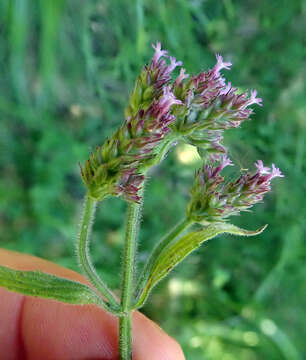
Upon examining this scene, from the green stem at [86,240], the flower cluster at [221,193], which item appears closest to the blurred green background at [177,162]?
the flower cluster at [221,193]

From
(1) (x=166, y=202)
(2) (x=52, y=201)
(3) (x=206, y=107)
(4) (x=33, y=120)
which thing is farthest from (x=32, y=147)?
(3) (x=206, y=107)

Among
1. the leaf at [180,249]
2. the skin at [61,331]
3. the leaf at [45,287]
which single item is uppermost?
the leaf at [180,249]

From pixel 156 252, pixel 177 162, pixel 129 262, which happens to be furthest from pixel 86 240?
pixel 177 162

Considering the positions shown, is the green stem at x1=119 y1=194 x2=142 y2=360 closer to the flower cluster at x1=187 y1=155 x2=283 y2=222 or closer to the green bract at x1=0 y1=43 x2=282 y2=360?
the green bract at x1=0 y1=43 x2=282 y2=360

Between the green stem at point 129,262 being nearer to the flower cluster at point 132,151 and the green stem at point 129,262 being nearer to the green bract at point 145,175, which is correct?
the green bract at point 145,175

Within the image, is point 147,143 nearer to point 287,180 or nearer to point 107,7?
point 287,180

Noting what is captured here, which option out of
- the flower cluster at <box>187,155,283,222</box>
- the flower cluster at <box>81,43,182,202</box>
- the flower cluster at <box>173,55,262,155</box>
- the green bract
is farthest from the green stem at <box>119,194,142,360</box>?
the flower cluster at <box>173,55,262,155</box>
